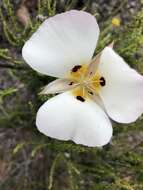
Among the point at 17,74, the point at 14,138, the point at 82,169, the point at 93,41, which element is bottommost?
the point at 14,138

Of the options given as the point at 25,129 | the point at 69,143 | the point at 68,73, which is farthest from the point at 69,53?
the point at 25,129

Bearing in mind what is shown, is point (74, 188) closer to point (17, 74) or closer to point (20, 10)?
point (17, 74)

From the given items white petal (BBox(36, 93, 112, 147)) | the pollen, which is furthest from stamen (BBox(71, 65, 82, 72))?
the pollen

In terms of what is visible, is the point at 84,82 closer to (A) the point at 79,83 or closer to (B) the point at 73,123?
(A) the point at 79,83

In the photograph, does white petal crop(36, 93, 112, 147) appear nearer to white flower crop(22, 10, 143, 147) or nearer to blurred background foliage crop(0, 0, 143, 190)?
white flower crop(22, 10, 143, 147)

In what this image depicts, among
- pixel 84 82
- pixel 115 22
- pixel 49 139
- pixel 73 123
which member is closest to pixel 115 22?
pixel 115 22
